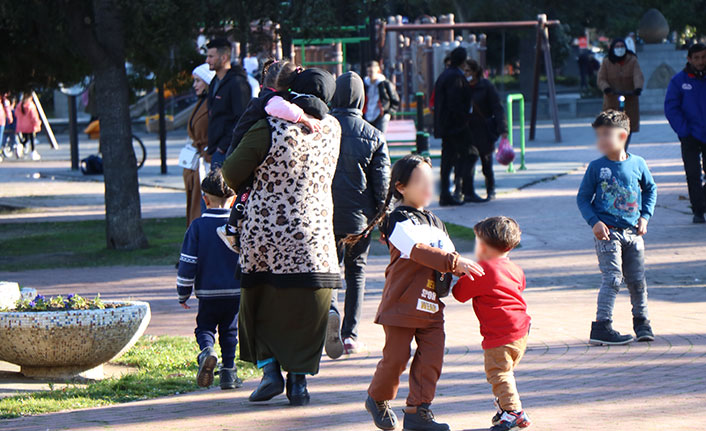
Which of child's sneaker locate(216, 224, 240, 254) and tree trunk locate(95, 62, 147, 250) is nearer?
child's sneaker locate(216, 224, 240, 254)

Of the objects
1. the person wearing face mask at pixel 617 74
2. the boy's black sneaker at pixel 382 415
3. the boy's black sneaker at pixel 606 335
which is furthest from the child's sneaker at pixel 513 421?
the person wearing face mask at pixel 617 74

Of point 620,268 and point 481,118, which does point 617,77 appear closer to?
point 481,118

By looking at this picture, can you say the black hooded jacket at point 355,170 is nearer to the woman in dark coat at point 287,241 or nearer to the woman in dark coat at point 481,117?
the woman in dark coat at point 287,241

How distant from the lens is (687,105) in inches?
440

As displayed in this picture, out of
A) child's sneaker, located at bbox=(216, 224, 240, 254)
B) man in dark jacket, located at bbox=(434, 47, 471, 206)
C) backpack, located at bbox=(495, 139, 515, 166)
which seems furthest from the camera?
backpack, located at bbox=(495, 139, 515, 166)

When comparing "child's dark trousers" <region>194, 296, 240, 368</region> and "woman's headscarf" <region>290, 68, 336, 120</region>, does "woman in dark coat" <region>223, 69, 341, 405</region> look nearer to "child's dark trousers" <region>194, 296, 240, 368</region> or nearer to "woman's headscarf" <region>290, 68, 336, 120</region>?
"woman's headscarf" <region>290, 68, 336, 120</region>

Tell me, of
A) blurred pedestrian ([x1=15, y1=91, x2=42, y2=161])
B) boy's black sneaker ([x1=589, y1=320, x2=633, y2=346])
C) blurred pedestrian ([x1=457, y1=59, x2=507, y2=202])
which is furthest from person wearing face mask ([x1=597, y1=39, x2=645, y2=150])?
blurred pedestrian ([x1=15, y1=91, x2=42, y2=161])

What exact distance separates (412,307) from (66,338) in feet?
8.11

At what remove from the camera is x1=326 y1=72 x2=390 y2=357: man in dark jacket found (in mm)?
6594

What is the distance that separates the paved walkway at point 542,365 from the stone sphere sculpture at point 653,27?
21.4m

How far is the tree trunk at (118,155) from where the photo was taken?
10.8 metres

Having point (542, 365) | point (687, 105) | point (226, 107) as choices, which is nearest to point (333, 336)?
point (542, 365)

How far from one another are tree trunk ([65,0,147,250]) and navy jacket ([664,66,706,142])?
591 cm

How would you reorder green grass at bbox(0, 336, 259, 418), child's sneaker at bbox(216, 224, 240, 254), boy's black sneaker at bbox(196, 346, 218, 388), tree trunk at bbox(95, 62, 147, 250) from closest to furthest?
child's sneaker at bbox(216, 224, 240, 254), green grass at bbox(0, 336, 259, 418), boy's black sneaker at bbox(196, 346, 218, 388), tree trunk at bbox(95, 62, 147, 250)
